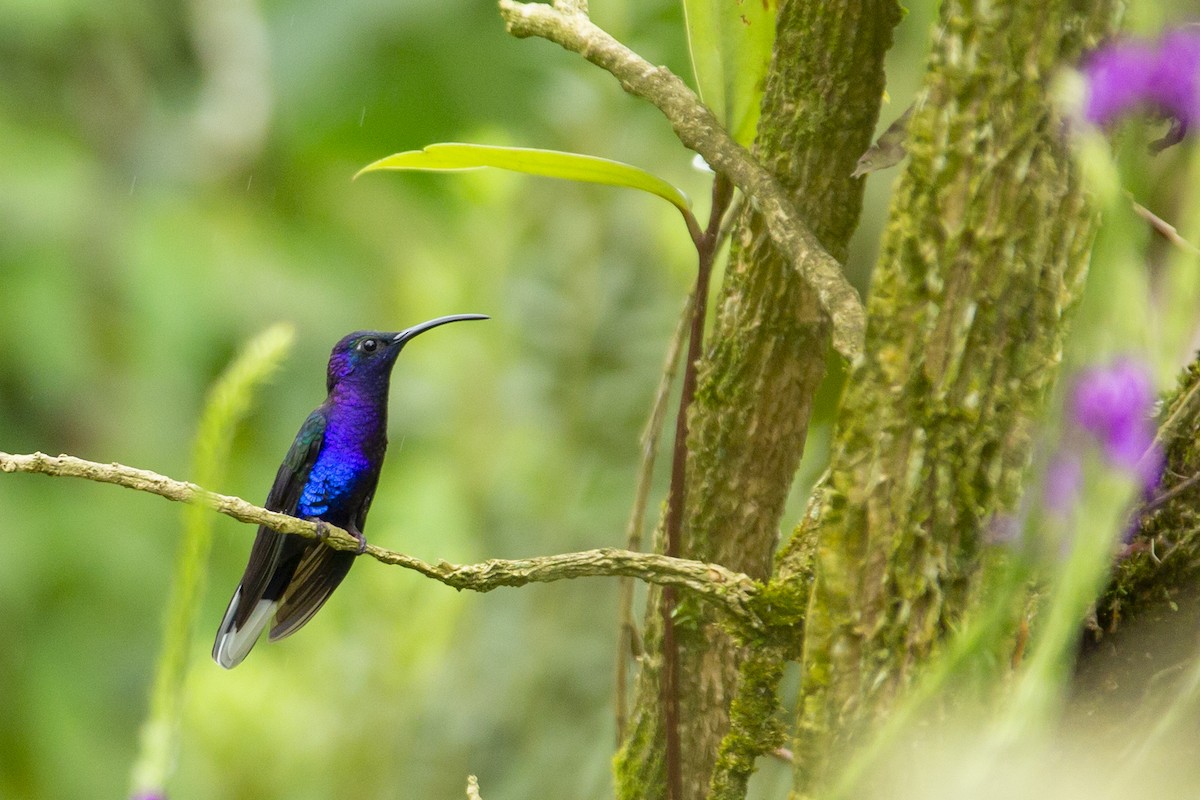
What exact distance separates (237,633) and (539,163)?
0.68 meters

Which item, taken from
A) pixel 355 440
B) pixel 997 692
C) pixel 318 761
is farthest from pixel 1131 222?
pixel 318 761

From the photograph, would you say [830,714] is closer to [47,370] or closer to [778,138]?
[778,138]

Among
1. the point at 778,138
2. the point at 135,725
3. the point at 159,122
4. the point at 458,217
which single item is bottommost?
the point at 778,138

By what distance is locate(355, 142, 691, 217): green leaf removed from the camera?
79 centimetres

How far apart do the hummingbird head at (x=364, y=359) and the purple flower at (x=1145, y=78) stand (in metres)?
1.10

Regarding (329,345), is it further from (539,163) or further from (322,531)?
(539,163)

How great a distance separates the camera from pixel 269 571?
1.22 m

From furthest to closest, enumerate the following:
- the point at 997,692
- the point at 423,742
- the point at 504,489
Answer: the point at 504,489 < the point at 423,742 < the point at 997,692

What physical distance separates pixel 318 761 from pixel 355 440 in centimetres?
44

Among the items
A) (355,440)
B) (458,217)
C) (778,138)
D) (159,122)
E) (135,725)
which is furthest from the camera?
(159,122)

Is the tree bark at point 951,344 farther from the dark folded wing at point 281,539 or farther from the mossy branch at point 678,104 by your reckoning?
the dark folded wing at point 281,539

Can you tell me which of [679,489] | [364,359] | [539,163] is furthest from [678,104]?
[364,359]

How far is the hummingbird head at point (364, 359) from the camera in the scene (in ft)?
4.94

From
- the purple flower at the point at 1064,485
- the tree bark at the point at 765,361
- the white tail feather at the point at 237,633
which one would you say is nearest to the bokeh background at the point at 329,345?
the white tail feather at the point at 237,633
